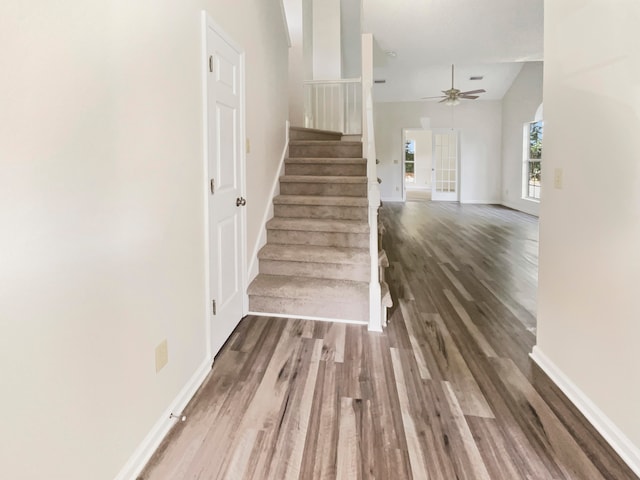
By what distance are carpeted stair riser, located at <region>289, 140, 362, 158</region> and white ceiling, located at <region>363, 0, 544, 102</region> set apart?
2423mm

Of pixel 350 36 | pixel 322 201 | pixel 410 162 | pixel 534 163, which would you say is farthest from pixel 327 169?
pixel 410 162

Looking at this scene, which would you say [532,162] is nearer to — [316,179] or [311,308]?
[316,179]

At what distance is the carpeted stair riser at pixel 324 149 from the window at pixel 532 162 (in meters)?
6.29

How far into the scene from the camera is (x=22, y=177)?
925 mm

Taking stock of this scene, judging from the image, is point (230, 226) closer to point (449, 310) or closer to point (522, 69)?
point (449, 310)

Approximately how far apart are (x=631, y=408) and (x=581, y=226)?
0.78m

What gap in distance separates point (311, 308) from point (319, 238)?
Answer: 707 millimetres

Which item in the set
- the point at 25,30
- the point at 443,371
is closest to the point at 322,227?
the point at 443,371

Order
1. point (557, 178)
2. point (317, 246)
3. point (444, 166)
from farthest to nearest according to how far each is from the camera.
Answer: point (444, 166) → point (317, 246) → point (557, 178)

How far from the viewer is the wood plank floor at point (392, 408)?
56.5 inches

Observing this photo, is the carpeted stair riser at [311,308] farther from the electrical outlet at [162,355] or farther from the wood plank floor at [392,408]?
the electrical outlet at [162,355]

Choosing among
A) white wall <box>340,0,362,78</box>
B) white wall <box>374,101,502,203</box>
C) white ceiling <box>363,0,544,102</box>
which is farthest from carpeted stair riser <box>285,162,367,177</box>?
white wall <box>374,101,502,203</box>

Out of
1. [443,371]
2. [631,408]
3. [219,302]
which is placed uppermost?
[219,302]

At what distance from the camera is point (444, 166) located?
38.8 ft
